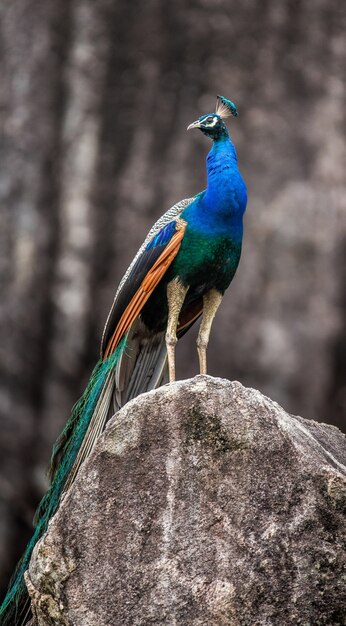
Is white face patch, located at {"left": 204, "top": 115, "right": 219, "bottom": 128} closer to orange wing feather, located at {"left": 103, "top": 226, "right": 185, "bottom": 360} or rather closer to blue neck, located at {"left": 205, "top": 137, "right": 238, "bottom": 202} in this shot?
blue neck, located at {"left": 205, "top": 137, "right": 238, "bottom": 202}

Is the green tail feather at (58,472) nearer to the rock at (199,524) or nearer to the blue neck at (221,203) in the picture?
the rock at (199,524)

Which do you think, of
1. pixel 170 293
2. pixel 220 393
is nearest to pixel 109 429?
pixel 220 393

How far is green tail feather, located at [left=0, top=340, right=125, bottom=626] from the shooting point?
3.06m

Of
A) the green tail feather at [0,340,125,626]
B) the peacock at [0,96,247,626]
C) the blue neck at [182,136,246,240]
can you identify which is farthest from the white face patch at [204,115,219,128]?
the green tail feather at [0,340,125,626]

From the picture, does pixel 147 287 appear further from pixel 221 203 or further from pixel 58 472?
pixel 58 472

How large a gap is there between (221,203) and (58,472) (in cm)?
103

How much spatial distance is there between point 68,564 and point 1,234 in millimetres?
3472

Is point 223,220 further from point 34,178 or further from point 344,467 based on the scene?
point 34,178

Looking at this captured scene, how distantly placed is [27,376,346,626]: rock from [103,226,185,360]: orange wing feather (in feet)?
2.37

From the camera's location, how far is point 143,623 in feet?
8.23

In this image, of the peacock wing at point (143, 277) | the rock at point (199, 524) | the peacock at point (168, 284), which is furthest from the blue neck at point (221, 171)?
the rock at point (199, 524)

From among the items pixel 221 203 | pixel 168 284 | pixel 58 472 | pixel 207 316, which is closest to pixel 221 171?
pixel 221 203

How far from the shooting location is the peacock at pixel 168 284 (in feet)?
11.3

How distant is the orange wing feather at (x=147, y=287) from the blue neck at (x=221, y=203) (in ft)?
0.28
